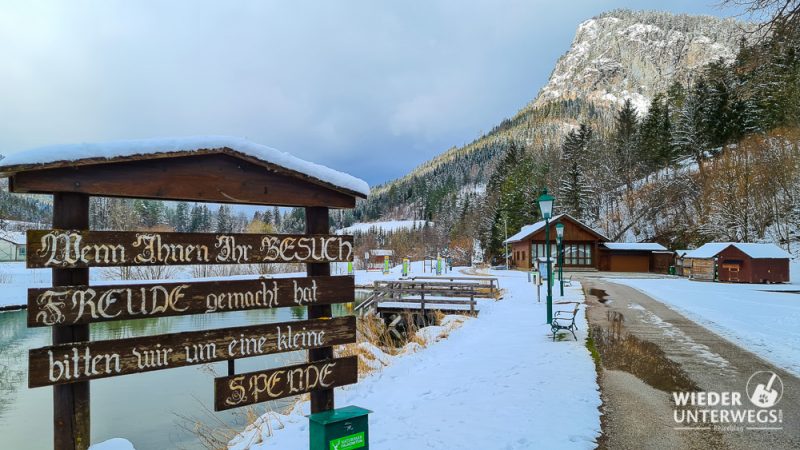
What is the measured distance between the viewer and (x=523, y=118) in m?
186

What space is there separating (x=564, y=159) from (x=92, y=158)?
64.7m

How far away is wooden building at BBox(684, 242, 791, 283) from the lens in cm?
2798

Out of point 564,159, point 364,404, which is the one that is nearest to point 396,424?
point 364,404

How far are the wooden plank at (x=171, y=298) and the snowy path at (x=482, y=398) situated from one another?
197 cm

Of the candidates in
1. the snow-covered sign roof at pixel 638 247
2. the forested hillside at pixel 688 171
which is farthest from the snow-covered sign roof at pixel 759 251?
the snow-covered sign roof at pixel 638 247

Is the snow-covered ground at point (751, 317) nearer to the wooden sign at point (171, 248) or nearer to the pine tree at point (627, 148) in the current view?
the wooden sign at point (171, 248)

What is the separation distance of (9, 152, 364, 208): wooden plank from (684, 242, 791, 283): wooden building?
3273cm

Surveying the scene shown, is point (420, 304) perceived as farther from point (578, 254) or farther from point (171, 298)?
point (578, 254)

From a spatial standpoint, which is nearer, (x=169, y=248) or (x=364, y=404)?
(x=169, y=248)

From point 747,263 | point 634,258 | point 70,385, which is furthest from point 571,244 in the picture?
point 70,385

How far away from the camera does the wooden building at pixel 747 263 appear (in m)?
28.0

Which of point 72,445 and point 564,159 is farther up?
point 564,159

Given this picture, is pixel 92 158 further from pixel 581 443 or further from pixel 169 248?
pixel 581 443

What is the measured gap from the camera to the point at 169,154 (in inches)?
133
